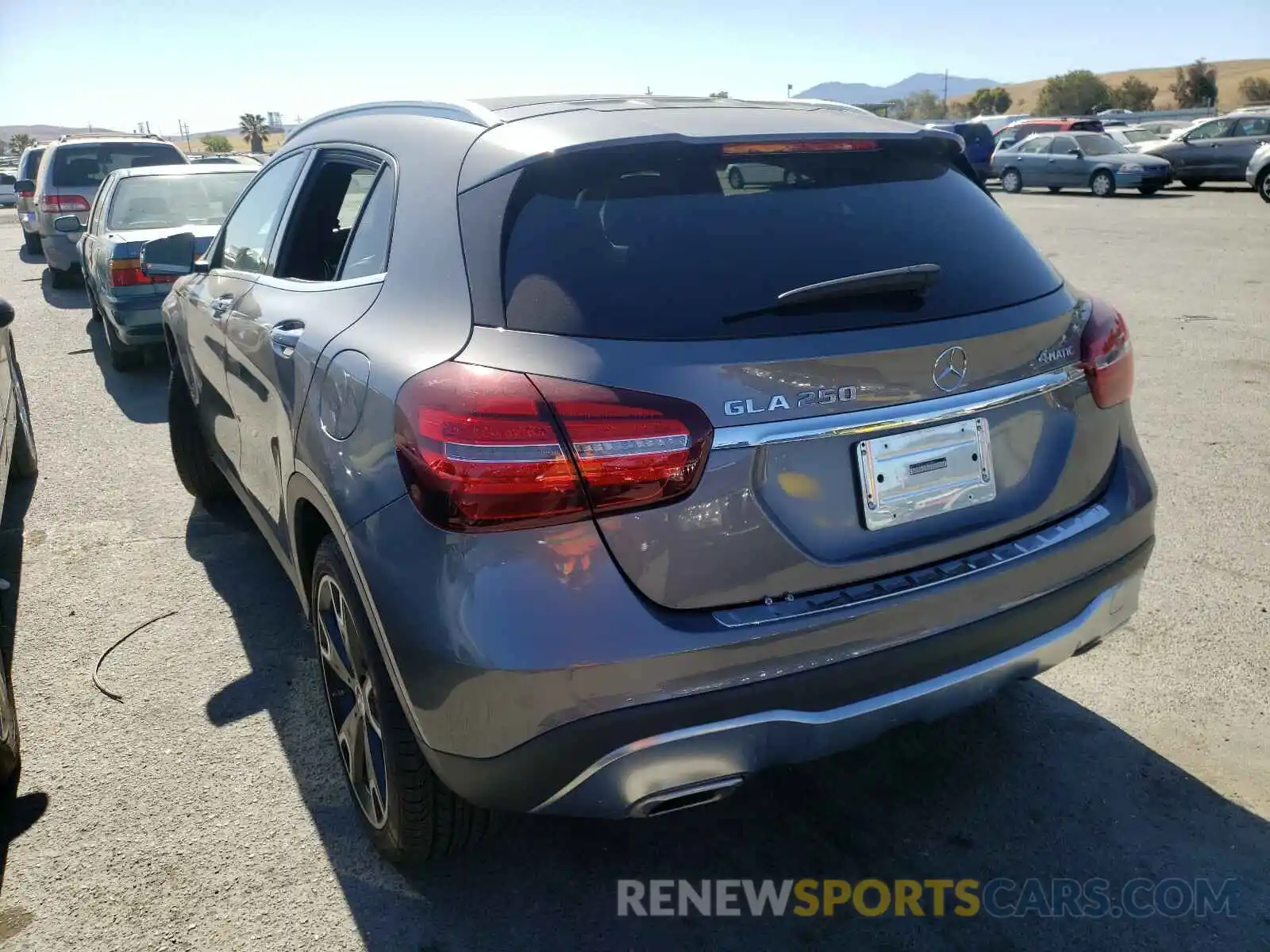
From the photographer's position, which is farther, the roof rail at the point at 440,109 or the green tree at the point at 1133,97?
the green tree at the point at 1133,97

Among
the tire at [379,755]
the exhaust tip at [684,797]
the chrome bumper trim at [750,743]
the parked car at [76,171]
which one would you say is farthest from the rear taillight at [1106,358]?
the parked car at [76,171]

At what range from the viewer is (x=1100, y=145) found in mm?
24469

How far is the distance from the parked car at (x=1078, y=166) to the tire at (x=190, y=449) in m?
22.8

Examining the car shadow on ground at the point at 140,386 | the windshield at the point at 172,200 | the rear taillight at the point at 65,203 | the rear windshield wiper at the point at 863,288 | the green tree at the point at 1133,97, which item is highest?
the rear windshield wiper at the point at 863,288

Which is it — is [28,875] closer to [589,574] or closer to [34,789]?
[34,789]

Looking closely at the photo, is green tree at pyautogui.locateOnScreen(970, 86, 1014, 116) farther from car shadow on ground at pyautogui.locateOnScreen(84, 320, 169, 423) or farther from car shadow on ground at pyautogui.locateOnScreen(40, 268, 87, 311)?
car shadow on ground at pyautogui.locateOnScreen(84, 320, 169, 423)

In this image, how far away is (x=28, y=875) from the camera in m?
2.69

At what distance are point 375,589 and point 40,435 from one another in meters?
5.70

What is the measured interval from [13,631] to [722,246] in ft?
11.0

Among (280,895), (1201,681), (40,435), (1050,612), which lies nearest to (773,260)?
(1050,612)

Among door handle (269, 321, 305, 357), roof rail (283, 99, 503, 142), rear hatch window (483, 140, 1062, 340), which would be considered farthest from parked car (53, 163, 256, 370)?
rear hatch window (483, 140, 1062, 340)

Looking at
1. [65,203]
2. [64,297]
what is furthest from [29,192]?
[64,297]

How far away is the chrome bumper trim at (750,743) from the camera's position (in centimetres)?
203

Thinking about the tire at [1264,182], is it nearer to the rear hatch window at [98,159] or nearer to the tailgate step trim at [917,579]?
the rear hatch window at [98,159]
